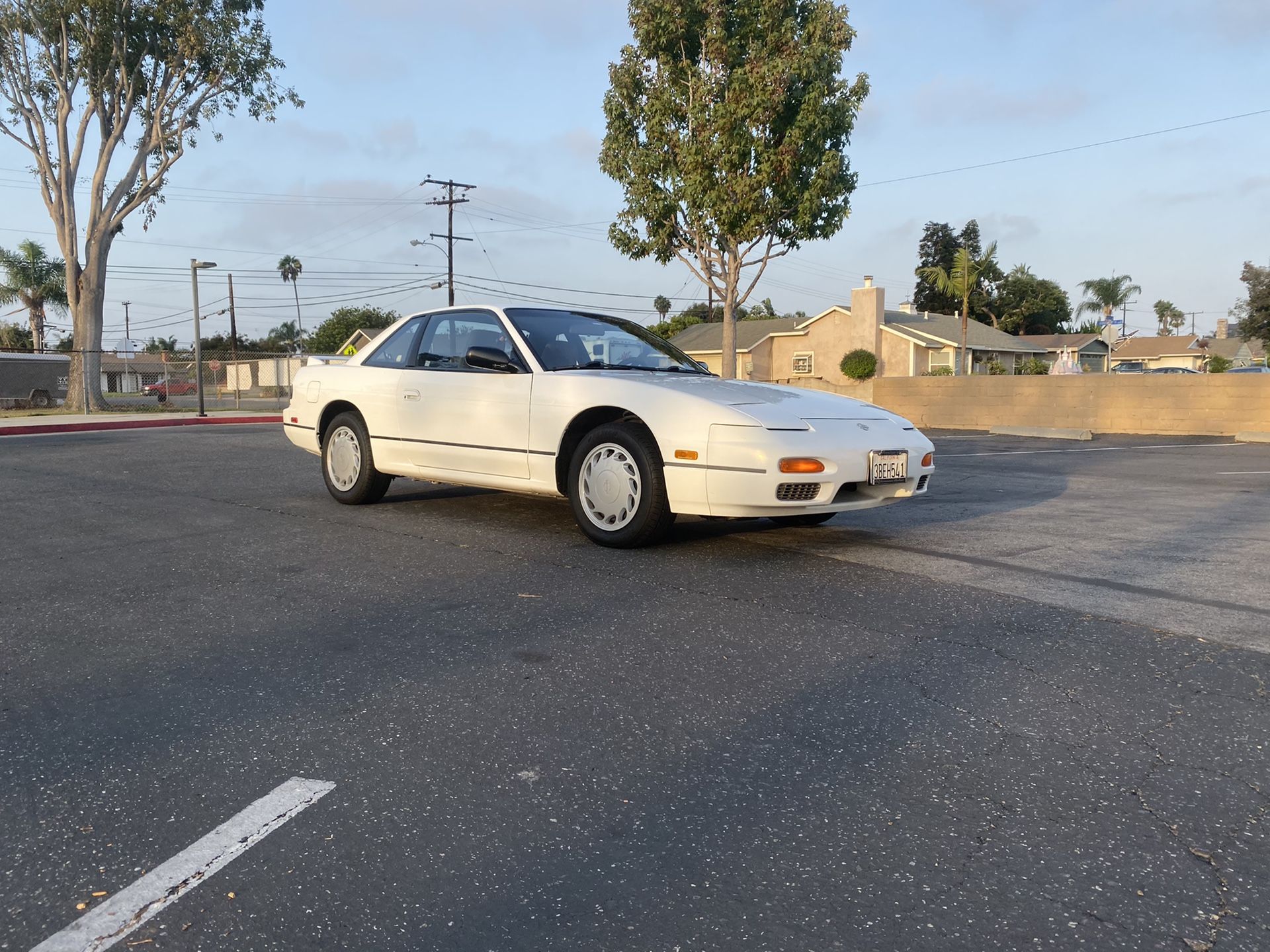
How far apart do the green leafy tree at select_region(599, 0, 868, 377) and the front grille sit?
14.8 metres

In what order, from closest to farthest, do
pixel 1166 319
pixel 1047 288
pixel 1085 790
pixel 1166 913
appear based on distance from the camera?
pixel 1166 913 < pixel 1085 790 < pixel 1047 288 < pixel 1166 319

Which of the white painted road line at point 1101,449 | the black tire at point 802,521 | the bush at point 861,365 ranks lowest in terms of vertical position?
the black tire at point 802,521

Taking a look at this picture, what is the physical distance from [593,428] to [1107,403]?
18016mm

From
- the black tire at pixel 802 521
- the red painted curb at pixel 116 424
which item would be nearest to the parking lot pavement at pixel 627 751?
the black tire at pixel 802 521

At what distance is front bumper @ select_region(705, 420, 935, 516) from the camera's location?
16.4ft

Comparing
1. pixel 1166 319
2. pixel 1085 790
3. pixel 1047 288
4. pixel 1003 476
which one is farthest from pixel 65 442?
pixel 1166 319

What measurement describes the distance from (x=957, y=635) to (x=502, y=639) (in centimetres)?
177

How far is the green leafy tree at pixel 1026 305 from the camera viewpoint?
227ft

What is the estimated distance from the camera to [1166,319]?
102m

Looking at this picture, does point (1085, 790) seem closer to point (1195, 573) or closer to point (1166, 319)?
point (1195, 573)

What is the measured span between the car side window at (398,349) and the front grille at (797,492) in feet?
10.1

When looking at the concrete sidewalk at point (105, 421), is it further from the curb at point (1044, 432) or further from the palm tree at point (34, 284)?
the palm tree at point (34, 284)

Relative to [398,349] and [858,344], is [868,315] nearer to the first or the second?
[858,344]

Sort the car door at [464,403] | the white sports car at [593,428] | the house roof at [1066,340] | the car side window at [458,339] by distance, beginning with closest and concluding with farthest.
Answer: the white sports car at [593,428] < the car door at [464,403] < the car side window at [458,339] < the house roof at [1066,340]
